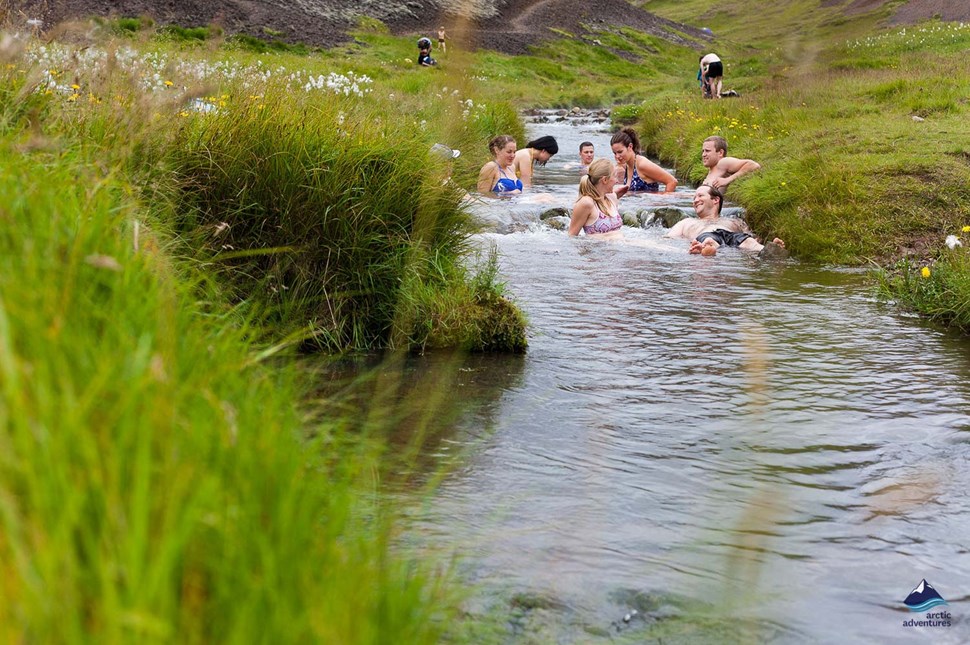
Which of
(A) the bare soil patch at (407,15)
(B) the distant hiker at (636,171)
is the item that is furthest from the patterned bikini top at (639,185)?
(A) the bare soil patch at (407,15)

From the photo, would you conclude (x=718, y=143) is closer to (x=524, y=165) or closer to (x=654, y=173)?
(x=654, y=173)

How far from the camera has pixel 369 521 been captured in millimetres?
3684

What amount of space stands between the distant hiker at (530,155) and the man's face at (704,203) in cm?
444

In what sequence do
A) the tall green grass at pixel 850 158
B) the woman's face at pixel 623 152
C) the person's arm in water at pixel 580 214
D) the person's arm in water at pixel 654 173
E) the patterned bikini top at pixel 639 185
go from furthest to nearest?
the patterned bikini top at pixel 639 185 < the person's arm in water at pixel 654 173 < the woman's face at pixel 623 152 < the person's arm in water at pixel 580 214 < the tall green grass at pixel 850 158

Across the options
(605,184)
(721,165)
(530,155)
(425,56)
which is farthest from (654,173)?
(425,56)

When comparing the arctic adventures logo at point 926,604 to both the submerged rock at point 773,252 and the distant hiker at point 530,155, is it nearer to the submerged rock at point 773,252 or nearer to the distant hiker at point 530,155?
the submerged rock at point 773,252

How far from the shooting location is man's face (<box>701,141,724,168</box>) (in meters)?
15.1

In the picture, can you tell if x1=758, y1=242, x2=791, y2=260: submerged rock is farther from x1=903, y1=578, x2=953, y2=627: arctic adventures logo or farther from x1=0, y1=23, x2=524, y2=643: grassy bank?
x1=903, y1=578, x2=953, y2=627: arctic adventures logo

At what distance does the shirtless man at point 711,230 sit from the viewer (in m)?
12.2

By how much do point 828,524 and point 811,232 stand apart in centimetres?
806

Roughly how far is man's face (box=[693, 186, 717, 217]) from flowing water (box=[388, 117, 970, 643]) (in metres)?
4.47

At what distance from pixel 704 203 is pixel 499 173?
13.6 ft

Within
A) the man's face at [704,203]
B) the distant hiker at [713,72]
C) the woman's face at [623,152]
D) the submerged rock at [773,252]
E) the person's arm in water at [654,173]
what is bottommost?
the submerged rock at [773,252]

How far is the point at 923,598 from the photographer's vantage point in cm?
379
